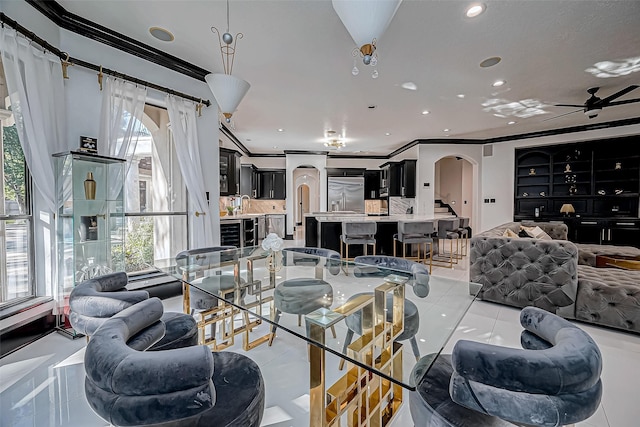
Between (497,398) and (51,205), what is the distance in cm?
331

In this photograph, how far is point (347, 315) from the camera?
147 cm

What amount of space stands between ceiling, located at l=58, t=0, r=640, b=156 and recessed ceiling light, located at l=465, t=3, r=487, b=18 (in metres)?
0.06

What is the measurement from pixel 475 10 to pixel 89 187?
12.7ft

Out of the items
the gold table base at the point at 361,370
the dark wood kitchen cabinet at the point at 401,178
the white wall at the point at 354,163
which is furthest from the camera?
the white wall at the point at 354,163

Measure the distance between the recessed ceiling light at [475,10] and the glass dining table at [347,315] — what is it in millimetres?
2313

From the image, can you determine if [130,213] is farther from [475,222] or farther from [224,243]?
[475,222]

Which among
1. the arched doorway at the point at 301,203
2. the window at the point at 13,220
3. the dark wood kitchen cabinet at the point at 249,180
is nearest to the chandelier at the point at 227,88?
the window at the point at 13,220

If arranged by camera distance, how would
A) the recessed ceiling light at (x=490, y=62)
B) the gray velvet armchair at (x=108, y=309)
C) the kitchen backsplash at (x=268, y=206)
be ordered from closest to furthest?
the gray velvet armchair at (x=108, y=309), the recessed ceiling light at (x=490, y=62), the kitchen backsplash at (x=268, y=206)

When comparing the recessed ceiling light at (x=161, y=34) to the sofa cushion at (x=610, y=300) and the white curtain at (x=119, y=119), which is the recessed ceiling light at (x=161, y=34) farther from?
the sofa cushion at (x=610, y=300)

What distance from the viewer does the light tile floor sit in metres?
1.58

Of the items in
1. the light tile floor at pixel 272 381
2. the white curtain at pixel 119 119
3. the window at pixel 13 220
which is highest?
the white curtain at pixel 119 119

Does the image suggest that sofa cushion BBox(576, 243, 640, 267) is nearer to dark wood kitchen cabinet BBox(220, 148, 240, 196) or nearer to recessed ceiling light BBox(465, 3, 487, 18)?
recessed ceiling light BBox(465, 3, 487, 18)

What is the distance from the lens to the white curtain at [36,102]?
2129 mm

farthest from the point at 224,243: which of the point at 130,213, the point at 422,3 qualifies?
the point at 422,3
